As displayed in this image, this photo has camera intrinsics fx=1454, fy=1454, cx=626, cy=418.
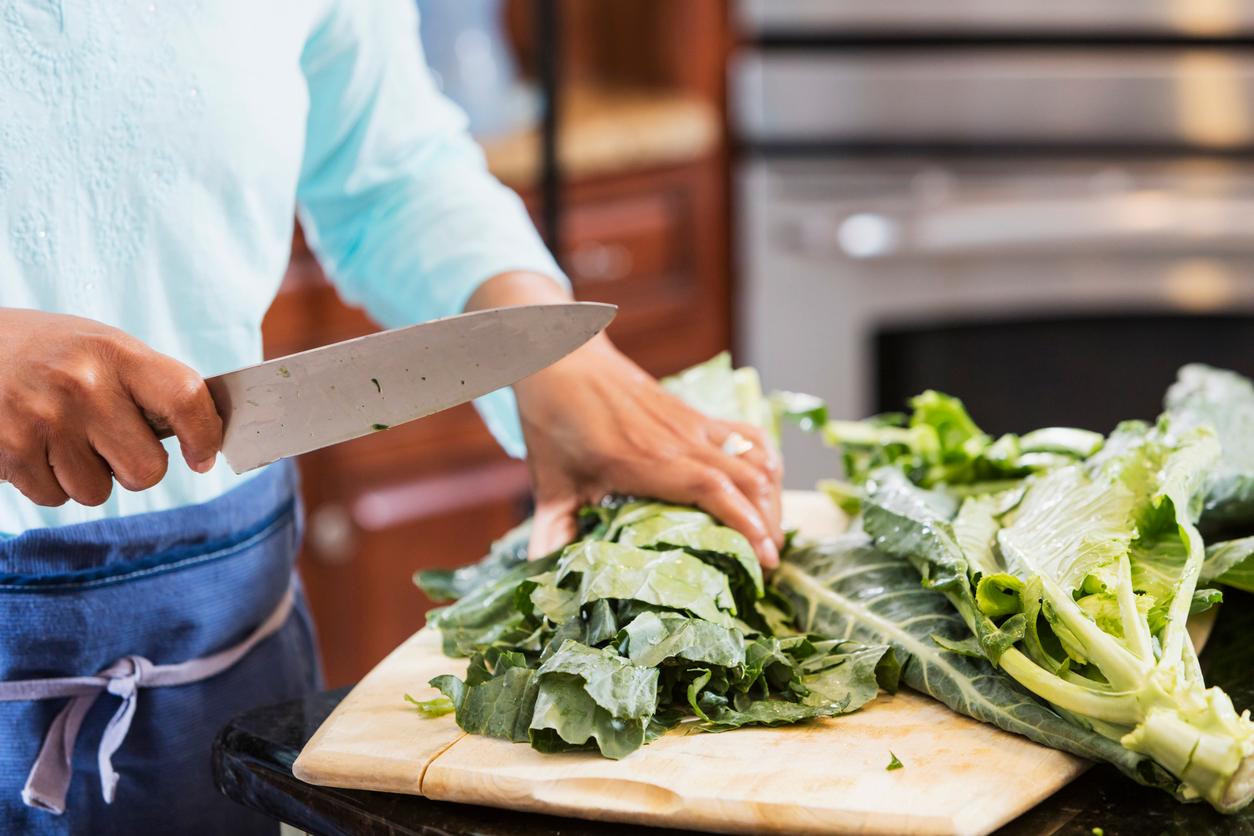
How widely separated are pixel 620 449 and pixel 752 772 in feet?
1.06

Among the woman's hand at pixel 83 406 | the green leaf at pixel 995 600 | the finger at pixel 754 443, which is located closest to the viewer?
the woman's hand at pixel 83 406

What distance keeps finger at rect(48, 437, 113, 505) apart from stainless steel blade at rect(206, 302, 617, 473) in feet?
0.23

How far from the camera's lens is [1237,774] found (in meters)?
0.73

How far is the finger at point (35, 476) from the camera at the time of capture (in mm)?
751

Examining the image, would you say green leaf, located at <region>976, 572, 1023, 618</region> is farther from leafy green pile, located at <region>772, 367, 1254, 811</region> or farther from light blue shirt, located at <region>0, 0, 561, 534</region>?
light blue shirt, located at <region>0, 0, 561, 534</region>

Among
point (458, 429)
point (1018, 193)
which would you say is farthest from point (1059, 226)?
point (458, 429)

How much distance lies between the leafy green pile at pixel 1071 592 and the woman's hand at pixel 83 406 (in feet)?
1.42

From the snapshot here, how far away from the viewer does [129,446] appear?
765 millimetres

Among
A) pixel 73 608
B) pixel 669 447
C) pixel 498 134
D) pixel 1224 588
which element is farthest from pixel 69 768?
pixel 498 134

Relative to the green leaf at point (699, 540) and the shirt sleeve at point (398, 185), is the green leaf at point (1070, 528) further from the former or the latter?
the shirt sleeve at point (398, 185)

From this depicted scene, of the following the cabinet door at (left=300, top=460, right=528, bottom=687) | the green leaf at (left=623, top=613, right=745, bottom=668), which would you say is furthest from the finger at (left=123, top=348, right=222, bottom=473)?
the cabinet door at (left=300, top=460, right=528, bottom=687)

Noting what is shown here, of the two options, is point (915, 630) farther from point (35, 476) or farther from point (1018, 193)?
point (1018, 193)

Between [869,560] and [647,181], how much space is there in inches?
66.5

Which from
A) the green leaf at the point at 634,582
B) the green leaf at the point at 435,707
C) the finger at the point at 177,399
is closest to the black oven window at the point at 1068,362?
the green leaf at the point at 634,582
